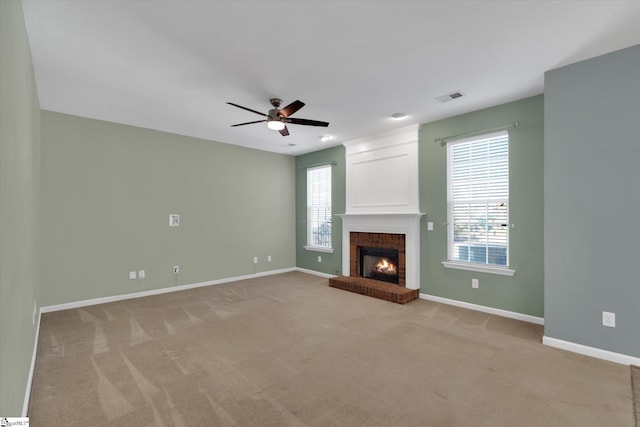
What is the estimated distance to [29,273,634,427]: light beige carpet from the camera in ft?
6.73

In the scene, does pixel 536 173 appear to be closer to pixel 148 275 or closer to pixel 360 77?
pixel 360 77

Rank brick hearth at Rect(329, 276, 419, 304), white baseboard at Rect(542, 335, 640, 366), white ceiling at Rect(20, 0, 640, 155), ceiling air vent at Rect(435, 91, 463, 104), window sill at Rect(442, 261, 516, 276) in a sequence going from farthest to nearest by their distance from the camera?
1. brick hearth at Rect(329, 276, 419, 304)
2. window sill at Rect(442, 261, 516, 276)
3. ceiling air vent at Rect(435, 91, 463, 104)
4. white baseboard at Rect(542, 335, 640, 366)
5. white ceiling at Rect(20, 0, 640, 155)

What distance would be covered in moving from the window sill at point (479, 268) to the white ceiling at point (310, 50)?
7.30ft

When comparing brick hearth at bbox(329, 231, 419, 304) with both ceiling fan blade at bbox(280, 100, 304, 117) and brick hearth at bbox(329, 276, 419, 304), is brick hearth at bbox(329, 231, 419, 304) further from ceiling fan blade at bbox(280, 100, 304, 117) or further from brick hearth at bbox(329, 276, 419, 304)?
ceiling fan blade at bbox(280, 100, 304, 117)

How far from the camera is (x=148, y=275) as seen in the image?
509 cm

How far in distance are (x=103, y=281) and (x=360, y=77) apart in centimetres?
482

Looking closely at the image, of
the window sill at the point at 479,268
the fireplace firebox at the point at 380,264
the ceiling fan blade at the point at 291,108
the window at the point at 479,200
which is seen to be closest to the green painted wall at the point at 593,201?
the window sill at the point at 479,268

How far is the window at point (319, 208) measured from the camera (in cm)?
655

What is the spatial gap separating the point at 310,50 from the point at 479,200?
3.10m

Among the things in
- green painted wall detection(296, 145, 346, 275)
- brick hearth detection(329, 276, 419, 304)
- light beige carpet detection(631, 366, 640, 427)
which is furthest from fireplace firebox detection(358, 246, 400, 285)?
light beige carpet detection(631, 366, 640, 427)

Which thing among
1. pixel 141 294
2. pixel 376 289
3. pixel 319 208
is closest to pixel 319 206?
pixel 319 208

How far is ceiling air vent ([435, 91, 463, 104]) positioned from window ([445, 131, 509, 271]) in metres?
0.82

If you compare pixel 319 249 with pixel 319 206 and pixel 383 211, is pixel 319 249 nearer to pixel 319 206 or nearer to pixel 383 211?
pixel 319 206

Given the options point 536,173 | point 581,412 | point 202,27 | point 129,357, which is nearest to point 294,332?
point 129,357
